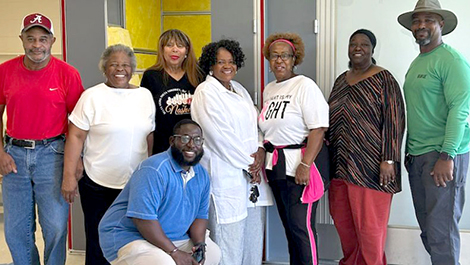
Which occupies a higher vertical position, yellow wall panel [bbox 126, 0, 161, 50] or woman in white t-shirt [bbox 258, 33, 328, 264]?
yellow wall panel [bbox 126, 0, 161, 50]

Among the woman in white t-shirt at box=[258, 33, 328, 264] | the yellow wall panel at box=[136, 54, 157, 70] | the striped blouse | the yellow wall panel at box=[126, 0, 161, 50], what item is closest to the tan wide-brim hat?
the striped blouse

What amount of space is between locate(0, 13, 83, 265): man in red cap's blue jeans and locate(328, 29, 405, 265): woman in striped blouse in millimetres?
1524

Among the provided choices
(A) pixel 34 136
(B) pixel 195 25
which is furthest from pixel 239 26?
(B) pixel 195 25

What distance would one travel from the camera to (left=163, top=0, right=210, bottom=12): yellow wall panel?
213 inches

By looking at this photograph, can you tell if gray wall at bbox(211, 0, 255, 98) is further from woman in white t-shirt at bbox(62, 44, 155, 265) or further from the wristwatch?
the wristwatch

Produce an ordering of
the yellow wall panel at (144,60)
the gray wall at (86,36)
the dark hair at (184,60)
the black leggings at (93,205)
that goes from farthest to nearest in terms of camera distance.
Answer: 1. the yellow wall panel at (144,60)
2. the gray wall at (86,36)
3. the dark hair at (184,60)
4. the black leggings at (93,205)

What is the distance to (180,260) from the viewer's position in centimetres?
252

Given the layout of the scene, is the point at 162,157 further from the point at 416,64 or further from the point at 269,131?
the point at 416,64

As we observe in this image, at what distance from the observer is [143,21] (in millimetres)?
4691

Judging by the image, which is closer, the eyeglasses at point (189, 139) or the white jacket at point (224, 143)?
the eyeglasses at point (189, 139)

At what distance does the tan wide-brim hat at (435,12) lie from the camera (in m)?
2.94

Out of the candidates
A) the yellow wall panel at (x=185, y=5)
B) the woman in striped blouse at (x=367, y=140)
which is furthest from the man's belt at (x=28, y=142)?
the yellow wall panel at (x=185, y=5)

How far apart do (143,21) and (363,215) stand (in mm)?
2664

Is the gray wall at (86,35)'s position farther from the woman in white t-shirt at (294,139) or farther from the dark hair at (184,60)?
the woman in white t-shirt at (294,139)
